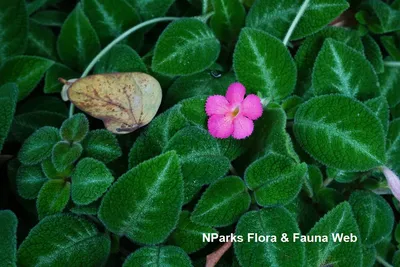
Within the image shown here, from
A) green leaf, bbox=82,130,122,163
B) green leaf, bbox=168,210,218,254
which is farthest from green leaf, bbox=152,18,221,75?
green leaf, bbox=168,210,218,254

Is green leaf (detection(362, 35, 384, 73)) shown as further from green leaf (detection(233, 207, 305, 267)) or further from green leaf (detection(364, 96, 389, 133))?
green leaf (detection(233, 207, 305, 267))

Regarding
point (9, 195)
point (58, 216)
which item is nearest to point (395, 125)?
point (58, 216)

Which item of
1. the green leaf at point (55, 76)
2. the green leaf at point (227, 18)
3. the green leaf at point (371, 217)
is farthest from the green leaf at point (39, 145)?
the green leaf at point (371, 217)

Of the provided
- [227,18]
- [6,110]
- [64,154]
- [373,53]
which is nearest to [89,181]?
[64,154]

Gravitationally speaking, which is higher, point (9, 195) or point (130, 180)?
point (130, 180)

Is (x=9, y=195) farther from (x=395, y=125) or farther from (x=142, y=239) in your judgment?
(x=395, y=125)
